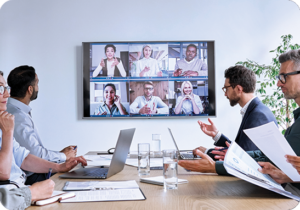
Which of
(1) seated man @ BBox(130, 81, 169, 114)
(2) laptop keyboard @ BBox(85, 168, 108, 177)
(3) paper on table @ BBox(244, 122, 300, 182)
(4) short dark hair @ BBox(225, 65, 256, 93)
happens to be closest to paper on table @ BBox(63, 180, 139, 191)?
(2) laptop keyboard @ BBox(85, 168, 108, 177)

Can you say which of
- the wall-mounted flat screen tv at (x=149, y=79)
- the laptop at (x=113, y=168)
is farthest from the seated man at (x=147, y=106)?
the laptop at (x=113, y=168)

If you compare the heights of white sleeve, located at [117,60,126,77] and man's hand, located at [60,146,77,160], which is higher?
white sleeve, located at [117,60,126,77]

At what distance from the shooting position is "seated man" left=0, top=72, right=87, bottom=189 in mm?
1388

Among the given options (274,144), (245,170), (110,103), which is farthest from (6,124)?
(110,103)

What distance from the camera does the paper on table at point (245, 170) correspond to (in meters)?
1.05

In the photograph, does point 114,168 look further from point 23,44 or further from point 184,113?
point 23,44

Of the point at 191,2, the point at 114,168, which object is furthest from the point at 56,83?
the point at 114,168

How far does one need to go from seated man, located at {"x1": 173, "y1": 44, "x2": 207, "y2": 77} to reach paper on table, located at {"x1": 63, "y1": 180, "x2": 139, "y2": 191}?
2664mm

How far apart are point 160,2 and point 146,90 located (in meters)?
1.21

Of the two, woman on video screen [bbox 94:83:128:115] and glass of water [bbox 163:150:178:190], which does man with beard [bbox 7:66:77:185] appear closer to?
glass of water [bbox 163:150:178:190]

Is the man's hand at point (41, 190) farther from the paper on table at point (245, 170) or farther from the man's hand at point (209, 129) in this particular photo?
the man's hand at point (209, 129)

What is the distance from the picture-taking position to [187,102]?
3879 millimetres

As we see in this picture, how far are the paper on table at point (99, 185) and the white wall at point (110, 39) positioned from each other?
8.32 feet

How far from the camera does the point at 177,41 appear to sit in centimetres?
388
